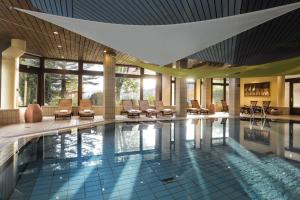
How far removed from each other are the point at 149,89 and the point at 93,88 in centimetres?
365

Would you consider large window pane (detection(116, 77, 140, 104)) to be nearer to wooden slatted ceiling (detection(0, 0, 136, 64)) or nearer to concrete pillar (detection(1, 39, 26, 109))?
wooden slatted ceiling (detection(0, 0, 136, 64))

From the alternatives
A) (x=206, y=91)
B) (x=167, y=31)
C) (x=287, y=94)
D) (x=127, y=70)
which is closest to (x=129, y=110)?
(x=127, y=70)

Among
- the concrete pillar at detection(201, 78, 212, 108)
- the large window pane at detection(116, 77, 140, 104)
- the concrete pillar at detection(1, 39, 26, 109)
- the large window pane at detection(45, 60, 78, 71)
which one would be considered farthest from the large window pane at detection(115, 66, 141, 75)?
the concrete pillar at detection(1, 39, 26, 109)

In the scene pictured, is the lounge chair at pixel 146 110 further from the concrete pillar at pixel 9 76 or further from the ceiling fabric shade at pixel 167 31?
the ceiling fabric shade at pixel 167 31

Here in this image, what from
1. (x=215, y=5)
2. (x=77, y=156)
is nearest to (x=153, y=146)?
(x=77, y=156)

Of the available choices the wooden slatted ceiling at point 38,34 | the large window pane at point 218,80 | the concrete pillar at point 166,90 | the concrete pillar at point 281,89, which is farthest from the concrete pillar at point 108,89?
the concrete pillar at point 281,89

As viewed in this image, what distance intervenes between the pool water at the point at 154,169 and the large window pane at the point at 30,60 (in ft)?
20.9

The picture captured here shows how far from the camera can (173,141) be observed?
5977 millimetres

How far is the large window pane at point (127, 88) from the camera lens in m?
13.8

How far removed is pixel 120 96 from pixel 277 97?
34.2 feet

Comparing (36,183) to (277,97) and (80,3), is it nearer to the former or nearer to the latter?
(80,3)

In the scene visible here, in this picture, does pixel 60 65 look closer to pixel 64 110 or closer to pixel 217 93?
pixel 64 110

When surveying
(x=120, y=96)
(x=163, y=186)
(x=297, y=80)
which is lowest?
(x=163, y=186)

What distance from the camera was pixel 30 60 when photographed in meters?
11.1
